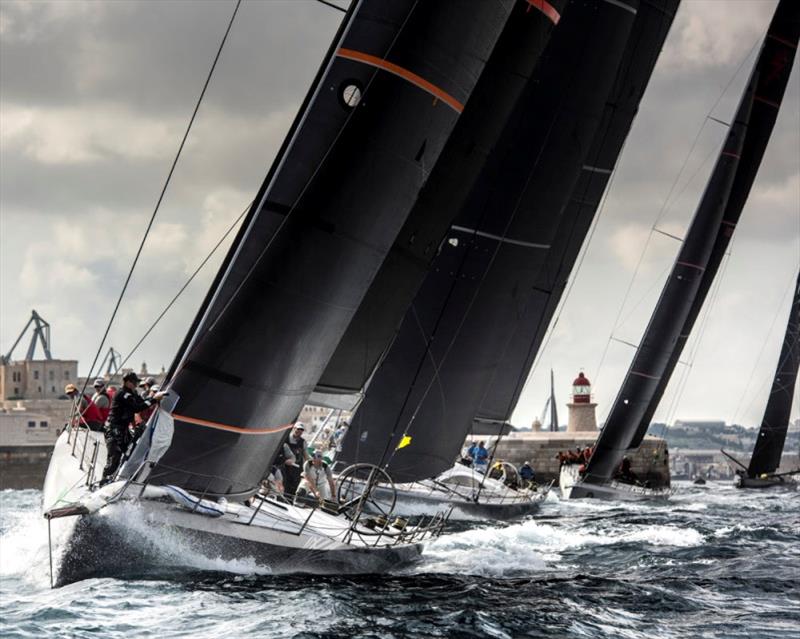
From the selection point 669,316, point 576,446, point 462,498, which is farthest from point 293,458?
point 576,446

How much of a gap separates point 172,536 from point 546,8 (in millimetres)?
6758

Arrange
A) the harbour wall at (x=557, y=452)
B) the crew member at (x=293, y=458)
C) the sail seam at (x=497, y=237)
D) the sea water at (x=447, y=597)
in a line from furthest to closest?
the harbour wall at (x=557, y=452)
the sail seam at (x=497, y=237)
the crew member at (x=293, y=458)
the sea water at (x=447, y=597)

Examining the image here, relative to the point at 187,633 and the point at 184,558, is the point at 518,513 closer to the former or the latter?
the point at 184,558

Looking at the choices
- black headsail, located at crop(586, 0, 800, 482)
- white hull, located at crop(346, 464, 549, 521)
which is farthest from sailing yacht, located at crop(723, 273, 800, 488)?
white hull, located at crop(346, 464, 549, 521)

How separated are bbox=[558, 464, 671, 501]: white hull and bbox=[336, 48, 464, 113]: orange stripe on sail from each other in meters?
18.3

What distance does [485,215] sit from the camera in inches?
622

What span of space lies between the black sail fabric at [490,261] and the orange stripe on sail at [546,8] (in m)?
3.12

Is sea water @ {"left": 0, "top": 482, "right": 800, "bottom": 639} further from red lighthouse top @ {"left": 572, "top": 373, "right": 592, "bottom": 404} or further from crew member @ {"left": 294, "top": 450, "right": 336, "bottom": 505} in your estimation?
red lighthouse top @ {"left": 572, "top": 373, "right": 592, "bottom": 404}

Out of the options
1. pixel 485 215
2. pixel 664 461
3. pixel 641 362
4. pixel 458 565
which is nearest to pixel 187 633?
pixel 458 565

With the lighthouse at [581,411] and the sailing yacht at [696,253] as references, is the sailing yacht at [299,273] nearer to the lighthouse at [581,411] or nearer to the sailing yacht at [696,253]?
the sailing yacht at [696,253]

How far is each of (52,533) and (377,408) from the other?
733 cm

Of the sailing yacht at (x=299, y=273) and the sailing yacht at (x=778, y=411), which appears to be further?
the sailing yacht at (x=778, y=411)

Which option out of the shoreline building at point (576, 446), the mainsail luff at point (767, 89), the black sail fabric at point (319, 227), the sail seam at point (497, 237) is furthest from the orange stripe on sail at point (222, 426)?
the shoreline building at point (576, 446)

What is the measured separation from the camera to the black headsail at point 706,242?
86.4 feet
